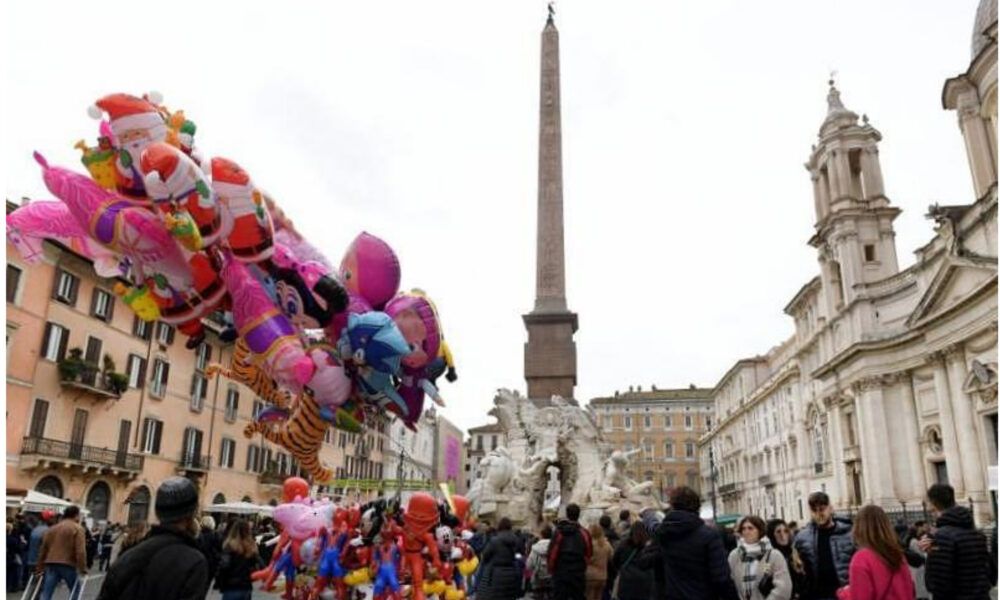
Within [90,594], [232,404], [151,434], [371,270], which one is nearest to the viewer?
[371,270]

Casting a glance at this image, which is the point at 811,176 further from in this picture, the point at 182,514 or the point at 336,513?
the point at 182,514

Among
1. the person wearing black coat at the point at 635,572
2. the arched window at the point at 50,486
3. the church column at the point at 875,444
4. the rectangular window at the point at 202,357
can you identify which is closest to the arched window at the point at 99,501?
the arched window at the point at 50,486

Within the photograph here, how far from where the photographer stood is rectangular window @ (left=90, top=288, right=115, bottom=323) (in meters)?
24.0

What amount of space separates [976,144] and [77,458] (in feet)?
119

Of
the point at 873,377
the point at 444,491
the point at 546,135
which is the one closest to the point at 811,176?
the point at 873,377

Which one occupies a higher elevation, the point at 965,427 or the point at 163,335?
the point at 163,335

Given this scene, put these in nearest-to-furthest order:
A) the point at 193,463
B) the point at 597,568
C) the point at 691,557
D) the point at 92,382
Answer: the point at 691,557 < the point at 597,568 < the point at 92,382 < the point at 193,463

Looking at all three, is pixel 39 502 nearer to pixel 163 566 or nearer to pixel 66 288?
pixel 66 288

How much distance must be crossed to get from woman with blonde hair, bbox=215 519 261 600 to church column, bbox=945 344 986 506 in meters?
30.2

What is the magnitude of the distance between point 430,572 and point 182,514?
3895 millimetres

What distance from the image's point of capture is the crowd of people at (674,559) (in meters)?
3.21

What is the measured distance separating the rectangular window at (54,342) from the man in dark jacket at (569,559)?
66.1ft

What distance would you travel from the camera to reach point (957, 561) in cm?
458

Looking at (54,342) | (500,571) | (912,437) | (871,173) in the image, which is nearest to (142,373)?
(54,342)
